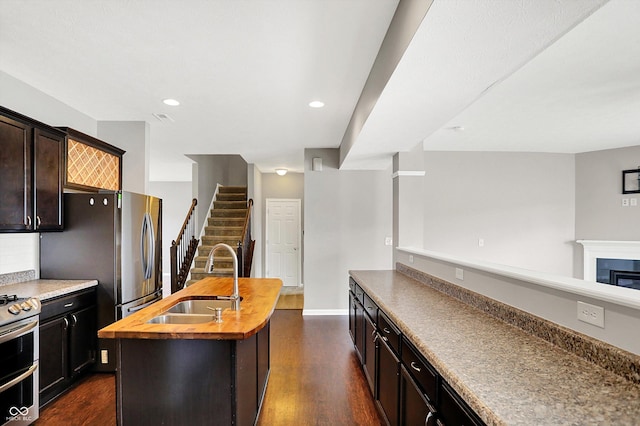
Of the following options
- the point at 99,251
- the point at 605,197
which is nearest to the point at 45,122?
the point at 99,251

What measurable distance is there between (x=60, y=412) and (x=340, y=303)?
3.61 metres

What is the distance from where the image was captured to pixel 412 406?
5.43ft

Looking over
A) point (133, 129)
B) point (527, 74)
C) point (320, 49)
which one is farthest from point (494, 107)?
point (133, 129)

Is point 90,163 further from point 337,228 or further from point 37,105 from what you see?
point 337,228

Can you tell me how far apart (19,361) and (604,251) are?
7245mm

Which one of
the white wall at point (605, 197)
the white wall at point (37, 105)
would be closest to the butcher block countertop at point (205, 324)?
the white wall at point (37, 105)

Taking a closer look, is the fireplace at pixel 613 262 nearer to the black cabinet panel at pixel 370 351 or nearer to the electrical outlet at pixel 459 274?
the electrical outlet at pixel 459 274

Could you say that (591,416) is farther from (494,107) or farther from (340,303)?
(340,303)

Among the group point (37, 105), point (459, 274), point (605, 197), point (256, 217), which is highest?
point (37, 105)

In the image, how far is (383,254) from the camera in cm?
533

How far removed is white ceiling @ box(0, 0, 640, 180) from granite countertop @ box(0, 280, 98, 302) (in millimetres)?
1775

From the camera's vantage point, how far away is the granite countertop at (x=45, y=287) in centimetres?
257

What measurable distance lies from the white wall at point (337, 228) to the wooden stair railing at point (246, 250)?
43.9 inches

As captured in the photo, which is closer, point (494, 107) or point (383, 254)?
point (494, 107)
